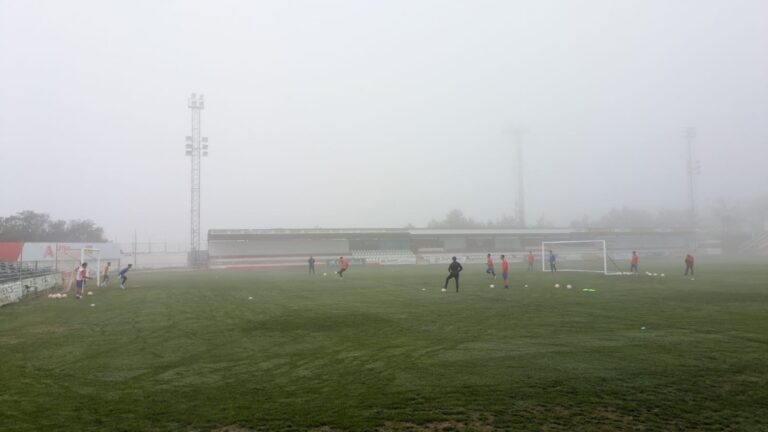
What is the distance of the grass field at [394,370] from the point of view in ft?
18.2

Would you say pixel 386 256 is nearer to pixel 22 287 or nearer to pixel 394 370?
pixel 22 287

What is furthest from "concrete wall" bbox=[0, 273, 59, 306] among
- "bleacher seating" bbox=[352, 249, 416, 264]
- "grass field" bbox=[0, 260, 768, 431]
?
"bleacher seating" bbox=[352, 249, 416, 264]

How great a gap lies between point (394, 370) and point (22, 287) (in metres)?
23.7

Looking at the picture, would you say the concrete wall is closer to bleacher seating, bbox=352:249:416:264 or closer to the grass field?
the grass field

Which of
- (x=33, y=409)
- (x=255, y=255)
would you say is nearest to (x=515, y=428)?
(x=33, y=409)

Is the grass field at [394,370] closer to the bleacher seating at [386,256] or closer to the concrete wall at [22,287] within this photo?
the concrete wall at [22,287]

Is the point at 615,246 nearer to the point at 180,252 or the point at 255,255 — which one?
the point at 255,255

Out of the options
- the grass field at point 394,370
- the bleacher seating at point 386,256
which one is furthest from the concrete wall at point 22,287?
the bleacher seating at point 386,256

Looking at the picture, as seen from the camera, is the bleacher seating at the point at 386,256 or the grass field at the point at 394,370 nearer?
the grass field at the point at 394,370

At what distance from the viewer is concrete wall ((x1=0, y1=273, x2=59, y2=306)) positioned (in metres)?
20.2

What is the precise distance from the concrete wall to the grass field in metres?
7.07

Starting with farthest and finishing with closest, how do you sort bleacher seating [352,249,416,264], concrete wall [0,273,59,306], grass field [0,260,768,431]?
1. bleacher seating [352,249,416,264]
2. concrete wall [0,273,59,306]
3. grass field [0,260,768,431]

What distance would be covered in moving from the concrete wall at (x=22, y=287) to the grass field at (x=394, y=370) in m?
7.07

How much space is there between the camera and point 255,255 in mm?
69688
